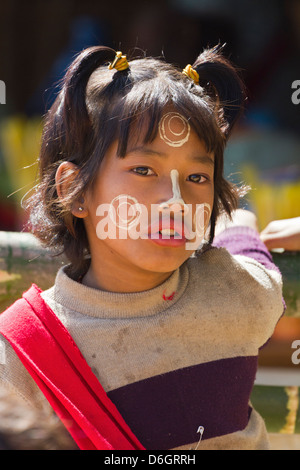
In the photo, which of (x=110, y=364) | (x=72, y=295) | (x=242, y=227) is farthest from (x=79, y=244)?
A: (x=242, y=227)

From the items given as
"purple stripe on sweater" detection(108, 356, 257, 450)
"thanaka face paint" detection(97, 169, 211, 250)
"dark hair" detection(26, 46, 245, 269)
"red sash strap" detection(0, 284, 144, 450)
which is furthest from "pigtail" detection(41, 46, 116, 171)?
"purple stripe on sweater" detection(108, 356, 257, 450)

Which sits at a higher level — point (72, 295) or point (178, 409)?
point (72, 295)

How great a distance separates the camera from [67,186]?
935 millimetres

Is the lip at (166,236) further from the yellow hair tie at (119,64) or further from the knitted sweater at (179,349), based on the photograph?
the yellow hair tie at (119,64)

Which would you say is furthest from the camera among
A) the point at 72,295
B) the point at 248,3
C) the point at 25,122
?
the point at 25,122

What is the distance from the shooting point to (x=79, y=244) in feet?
3.28

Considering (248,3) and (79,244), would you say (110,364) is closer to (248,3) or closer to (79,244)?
(79,244)

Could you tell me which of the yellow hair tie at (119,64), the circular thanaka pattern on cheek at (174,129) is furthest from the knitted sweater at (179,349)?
the yellow hair tie at (119,64)

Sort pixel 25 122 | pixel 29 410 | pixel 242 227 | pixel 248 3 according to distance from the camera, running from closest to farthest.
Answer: pixel 29 410
pixel 242 227
pixel 248 3
pixel 25 122

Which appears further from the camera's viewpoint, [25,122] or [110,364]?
[25,122]

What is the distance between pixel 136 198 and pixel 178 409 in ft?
1.00

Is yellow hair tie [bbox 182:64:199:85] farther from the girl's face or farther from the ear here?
the ear

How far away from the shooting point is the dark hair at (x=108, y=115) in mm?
874

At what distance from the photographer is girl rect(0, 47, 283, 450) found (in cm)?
84
